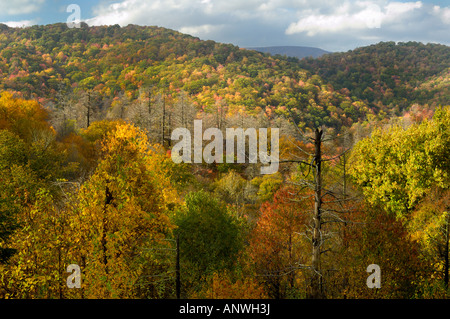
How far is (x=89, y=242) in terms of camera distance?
12578 mm

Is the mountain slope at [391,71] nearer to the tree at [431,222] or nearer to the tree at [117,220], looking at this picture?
the tree at [431,222]

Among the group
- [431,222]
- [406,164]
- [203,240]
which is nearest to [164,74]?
[406,164]

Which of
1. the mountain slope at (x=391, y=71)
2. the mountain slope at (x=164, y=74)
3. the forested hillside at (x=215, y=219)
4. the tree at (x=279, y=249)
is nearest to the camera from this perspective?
the forested hillside at (x=215, y=219)

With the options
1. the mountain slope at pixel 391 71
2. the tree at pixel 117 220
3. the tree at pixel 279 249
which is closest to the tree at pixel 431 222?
the tree at pixel 279 249

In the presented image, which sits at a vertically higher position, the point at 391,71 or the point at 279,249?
the point at 391,71

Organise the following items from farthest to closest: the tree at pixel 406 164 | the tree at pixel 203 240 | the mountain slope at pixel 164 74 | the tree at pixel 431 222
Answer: the mountain slope at pixel 164 74 < the tree at pixel 406 164 < the tree at pixel 431 222 < the tree at pixel 203 240

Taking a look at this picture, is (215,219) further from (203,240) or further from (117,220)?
(117,220)

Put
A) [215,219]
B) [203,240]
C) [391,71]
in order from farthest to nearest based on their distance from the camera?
[391,71] → [215,219] → [203,240]

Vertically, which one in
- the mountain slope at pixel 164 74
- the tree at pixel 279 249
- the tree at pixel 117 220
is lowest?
the tree at pixel 279 249

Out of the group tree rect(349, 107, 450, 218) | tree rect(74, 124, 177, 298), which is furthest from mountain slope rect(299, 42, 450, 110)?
tree rect(74, 124, 177, 298)

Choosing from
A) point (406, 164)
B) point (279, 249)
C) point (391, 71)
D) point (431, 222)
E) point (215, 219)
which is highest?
point (391, 71)

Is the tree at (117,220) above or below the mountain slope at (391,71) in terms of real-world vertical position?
below

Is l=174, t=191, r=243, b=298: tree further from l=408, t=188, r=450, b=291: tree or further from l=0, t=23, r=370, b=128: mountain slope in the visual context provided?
l=0, t=23, r=370, b=128: mountain slope

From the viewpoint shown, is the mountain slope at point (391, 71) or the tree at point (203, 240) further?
the mountain slope at point (391, 71)
